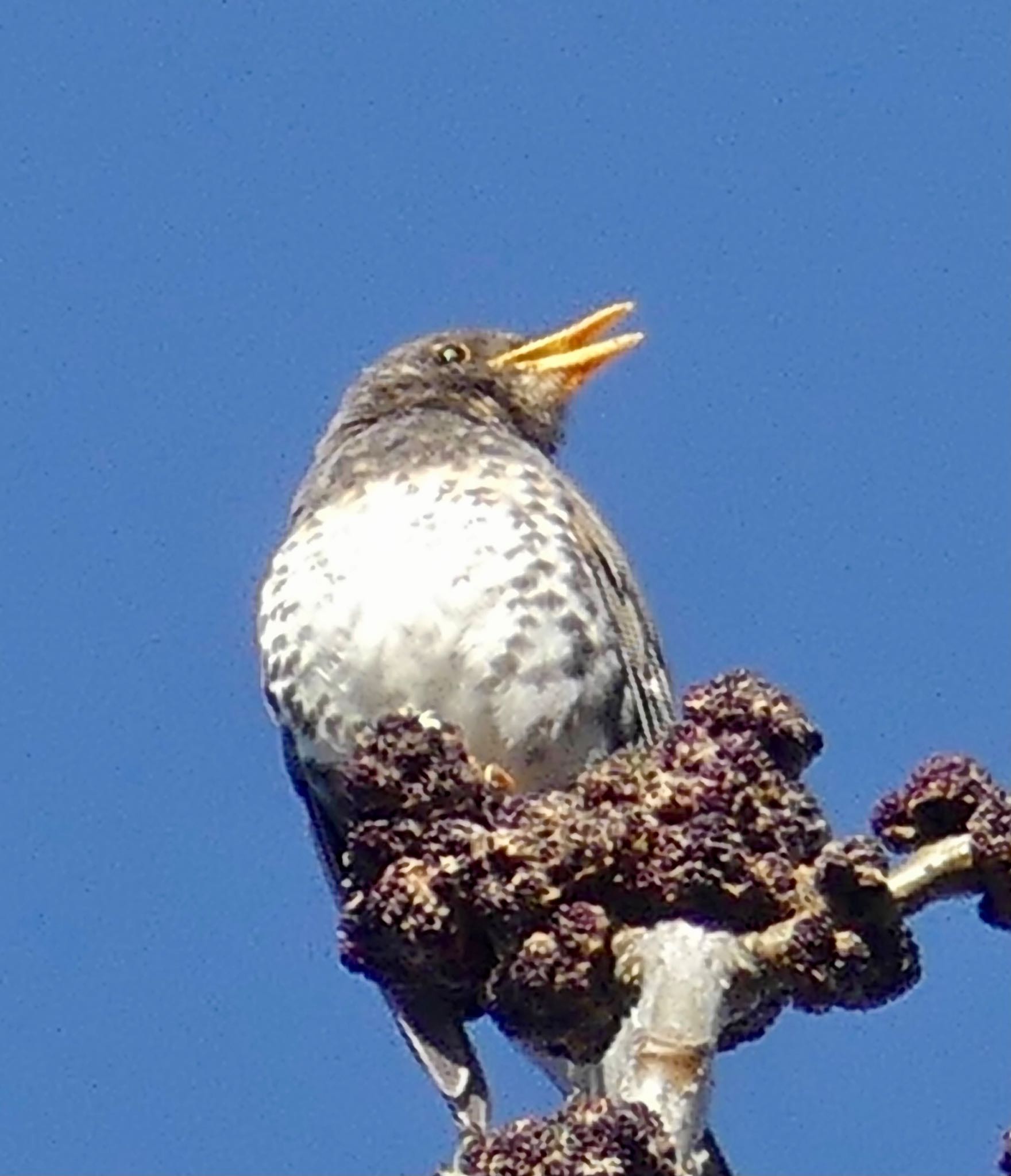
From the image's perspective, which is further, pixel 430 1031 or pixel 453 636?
pixel 453 636

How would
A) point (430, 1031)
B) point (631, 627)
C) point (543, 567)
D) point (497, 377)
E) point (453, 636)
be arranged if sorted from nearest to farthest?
point (430, 1031) → point (453, 636) → point (543, 567) → point (631, 627) → point (497, 377)

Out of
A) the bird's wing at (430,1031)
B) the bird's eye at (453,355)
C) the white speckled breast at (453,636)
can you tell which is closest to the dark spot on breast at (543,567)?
the white speckled breast at (453,636)

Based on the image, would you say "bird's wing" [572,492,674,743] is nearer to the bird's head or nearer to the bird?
the bird

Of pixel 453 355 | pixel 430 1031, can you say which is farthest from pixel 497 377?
pixel 430 1031

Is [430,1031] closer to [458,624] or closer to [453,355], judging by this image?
[458,624]

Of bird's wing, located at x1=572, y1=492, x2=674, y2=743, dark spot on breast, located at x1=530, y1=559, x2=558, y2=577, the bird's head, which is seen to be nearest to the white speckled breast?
dark spot on breast, located at x1=530, y1=559, x2=558, y2=577

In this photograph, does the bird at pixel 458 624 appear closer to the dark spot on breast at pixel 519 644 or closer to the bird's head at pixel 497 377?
the dark spot on breast at pixel 519 644
